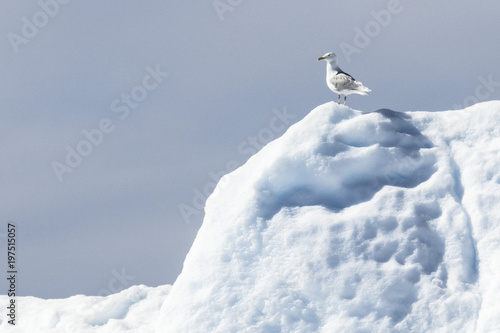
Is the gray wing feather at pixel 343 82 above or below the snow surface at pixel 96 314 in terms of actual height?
above

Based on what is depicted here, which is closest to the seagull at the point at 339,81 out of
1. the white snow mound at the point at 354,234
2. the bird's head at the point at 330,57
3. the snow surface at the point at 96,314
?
the bird's head at the point at 330,57

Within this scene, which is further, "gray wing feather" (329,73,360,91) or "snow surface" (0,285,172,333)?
"snow surface" (0,285,172,333)

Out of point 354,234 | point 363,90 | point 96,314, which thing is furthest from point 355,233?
point 96,314

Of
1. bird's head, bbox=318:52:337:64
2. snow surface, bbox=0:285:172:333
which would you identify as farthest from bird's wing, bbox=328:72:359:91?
snow surface, bbox=0:285:172:333

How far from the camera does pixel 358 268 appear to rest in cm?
910

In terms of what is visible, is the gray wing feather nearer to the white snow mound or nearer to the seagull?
the seagull

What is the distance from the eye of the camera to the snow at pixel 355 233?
8.80 metres

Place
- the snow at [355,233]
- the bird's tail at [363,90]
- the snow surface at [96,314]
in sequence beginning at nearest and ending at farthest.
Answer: the snow at [355,233]
the bird's tail at [363,90]
the snow surface at [96,314]

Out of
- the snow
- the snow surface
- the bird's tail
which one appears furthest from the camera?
the snow surface

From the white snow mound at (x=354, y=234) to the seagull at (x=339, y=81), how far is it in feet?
2.21

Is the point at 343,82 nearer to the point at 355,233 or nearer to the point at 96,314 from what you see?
the point at 355,233

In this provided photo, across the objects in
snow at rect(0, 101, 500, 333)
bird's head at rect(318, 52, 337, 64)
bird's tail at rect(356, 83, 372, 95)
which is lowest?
snow at rect(0, 101, 500, 333)

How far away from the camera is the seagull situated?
11.2 meters

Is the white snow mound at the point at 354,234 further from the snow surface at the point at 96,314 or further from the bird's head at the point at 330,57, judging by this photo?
the snow surface at the point at 96,314
